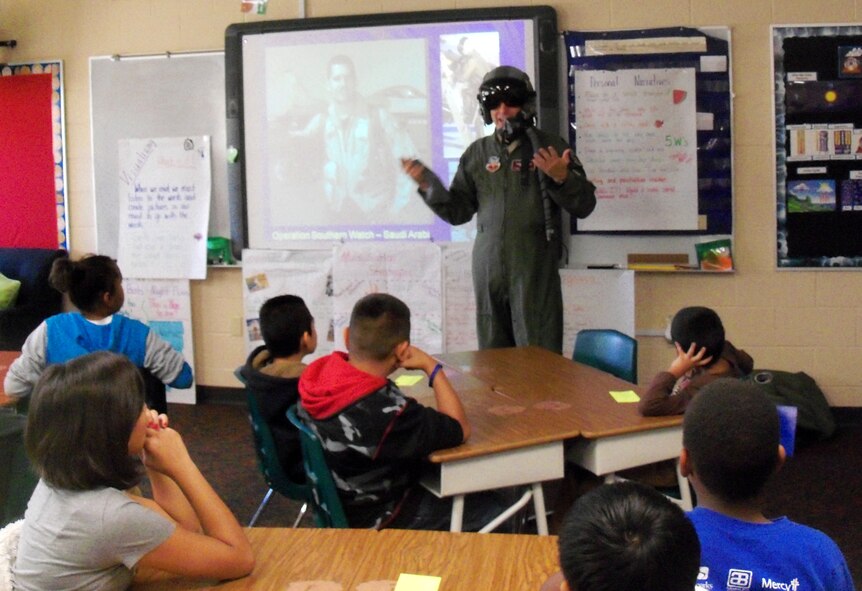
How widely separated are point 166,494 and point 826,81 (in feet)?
13.4

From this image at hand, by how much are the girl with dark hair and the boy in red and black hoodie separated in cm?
96

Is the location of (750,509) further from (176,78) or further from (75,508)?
(176,78)

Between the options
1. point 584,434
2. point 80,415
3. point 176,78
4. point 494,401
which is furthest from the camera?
point 176,78

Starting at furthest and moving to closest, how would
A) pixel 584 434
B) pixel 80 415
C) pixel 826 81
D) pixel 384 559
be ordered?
pixel 826 81, pixel 584 434, pixel 384 559, pixel 80 415

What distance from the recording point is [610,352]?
3371 millimetres

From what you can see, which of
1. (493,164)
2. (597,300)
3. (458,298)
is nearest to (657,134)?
(597,300)

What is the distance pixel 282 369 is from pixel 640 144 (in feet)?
8.51

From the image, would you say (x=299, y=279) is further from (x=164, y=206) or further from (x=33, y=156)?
(x=33, y=156)

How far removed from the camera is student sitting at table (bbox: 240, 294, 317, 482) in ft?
8.98

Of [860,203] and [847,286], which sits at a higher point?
[860,203]

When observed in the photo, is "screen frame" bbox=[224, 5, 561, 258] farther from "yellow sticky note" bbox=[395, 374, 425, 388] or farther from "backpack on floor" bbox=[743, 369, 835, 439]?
"yellow sticky note" bbox=[395, 374, 425, 388]

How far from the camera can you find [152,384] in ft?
10.2

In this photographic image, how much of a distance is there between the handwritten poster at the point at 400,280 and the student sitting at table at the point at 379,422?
8.02ft

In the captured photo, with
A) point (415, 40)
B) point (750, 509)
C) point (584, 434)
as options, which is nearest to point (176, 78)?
point (415, 40)
